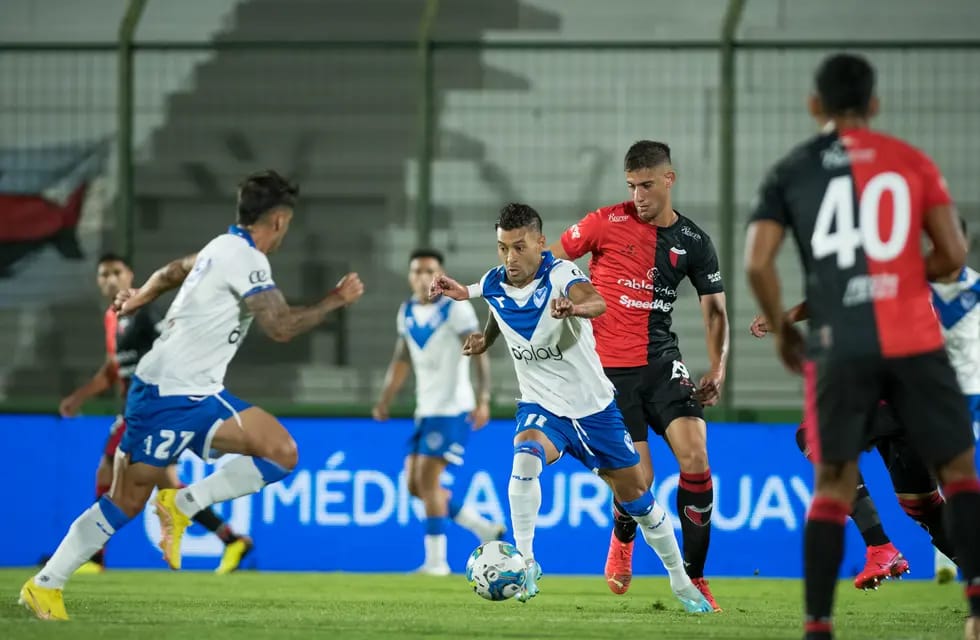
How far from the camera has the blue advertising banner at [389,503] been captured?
11.1m

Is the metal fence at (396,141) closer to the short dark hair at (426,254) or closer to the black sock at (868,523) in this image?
the short dark hair at (426,254)

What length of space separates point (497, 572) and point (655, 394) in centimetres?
157

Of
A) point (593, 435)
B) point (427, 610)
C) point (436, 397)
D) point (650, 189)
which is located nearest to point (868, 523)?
point (593, 435)

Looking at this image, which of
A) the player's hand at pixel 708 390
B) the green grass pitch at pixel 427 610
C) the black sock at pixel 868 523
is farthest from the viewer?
the black sock at pixel 868 523

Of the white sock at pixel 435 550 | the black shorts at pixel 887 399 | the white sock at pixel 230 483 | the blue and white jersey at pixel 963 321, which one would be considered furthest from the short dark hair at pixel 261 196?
the white sock at pixel 435 550

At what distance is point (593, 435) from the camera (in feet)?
23.0

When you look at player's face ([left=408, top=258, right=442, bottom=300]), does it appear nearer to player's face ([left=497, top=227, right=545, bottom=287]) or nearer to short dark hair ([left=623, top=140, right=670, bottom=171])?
short dark hair ([left=623, top=140, right=670, bottom=171])

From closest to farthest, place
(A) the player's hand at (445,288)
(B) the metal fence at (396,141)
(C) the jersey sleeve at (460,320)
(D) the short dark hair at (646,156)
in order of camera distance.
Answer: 1. (A) the player's hand at (445,288)
2. (D) the short dark hair at (646,156)
3. (C) the jersey sleeve at (460,320)
4. (B) the metal fence at (396,141)

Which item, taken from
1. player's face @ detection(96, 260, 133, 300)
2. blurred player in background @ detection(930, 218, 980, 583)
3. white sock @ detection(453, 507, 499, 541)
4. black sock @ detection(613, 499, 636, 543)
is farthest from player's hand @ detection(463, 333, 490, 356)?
player's face @ detection(96, 260, 133, 300)

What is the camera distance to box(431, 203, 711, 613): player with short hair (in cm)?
697

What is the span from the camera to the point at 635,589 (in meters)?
9.52

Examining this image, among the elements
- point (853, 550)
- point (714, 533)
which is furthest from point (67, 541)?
point (853, 550)

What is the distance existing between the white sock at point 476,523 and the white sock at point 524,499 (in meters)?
3.90

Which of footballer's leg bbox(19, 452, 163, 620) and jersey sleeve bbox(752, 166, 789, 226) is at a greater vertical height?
jersey sleeve bbox(752, 166, 789, 226)
